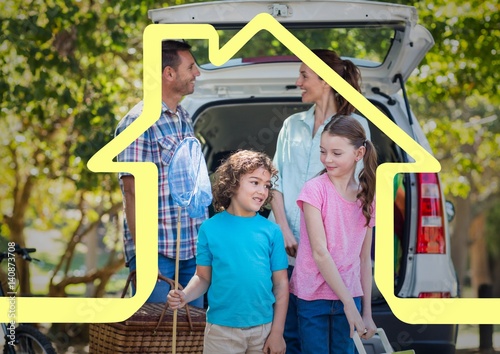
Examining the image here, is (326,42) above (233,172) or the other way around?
above

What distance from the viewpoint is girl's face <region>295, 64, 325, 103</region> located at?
14.8 feet

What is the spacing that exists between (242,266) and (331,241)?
1.30 feet

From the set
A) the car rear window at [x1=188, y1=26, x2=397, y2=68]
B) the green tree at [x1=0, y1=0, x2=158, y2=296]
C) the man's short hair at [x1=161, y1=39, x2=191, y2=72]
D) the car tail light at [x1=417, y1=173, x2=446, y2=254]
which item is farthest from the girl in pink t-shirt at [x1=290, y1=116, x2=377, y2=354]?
the car rear window at [x1=188, y1=26, x2=397, y2=68]

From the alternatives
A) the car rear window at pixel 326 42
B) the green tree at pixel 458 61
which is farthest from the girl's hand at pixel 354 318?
the green tree at pixel 458 61

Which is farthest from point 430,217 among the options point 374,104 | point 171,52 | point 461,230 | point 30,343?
point 461,230

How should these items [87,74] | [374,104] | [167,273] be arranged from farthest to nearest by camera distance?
[87,74] → [374,104] → [167,273]

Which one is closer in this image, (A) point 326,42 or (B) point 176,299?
(B) point 176,299

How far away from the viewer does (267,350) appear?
13.1 ft

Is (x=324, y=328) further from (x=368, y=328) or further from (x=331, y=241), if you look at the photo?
(x=331, y=241)

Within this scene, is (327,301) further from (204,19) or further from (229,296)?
(204,19)

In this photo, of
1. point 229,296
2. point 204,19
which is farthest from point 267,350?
point 204,19

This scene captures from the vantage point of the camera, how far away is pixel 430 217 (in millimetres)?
4996

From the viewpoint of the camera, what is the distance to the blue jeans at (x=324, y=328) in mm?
4105

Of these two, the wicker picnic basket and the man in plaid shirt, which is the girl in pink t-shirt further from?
the man in plaid shirt
